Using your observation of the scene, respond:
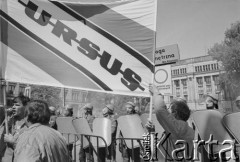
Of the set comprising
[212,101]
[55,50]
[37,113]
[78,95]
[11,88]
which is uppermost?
[11,88]

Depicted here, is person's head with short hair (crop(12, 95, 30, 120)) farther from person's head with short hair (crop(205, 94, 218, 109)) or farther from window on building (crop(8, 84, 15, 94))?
window on building (crop(8, 84, 15, 94))

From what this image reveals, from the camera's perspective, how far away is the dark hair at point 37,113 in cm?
233

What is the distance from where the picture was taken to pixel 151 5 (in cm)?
364

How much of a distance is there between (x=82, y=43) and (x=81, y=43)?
0.01 metres

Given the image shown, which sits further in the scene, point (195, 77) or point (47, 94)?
point (195, 77)

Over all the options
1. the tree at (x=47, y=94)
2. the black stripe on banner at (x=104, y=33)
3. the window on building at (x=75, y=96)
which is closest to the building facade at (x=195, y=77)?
the window on building at (x=75, y=96)

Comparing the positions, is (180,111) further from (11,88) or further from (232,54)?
(11,88)

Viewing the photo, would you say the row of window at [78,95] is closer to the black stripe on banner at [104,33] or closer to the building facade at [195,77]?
the building facade at [195,77]

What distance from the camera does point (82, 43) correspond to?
3.72 meters

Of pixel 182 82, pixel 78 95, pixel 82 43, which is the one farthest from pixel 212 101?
pixel 182 82

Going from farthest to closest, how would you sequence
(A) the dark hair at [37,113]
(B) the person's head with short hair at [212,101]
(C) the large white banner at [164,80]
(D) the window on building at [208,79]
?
(D) the window on building at [208,79]
(C) the large white banner at [164,80]
(B) the person's head with short hair at [212,101]
(A) the dark hair at [37,113]

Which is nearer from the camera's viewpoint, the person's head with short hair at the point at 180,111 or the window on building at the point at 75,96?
the person's head with short hair at the point at 180,111

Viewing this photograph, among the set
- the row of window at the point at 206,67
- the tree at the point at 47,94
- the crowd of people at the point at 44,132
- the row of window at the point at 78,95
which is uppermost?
the row of window at the point at 206,67

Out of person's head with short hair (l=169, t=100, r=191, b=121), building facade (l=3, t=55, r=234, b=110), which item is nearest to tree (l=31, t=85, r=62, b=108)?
building facade (l=3, t=55, r=234, b=110)
